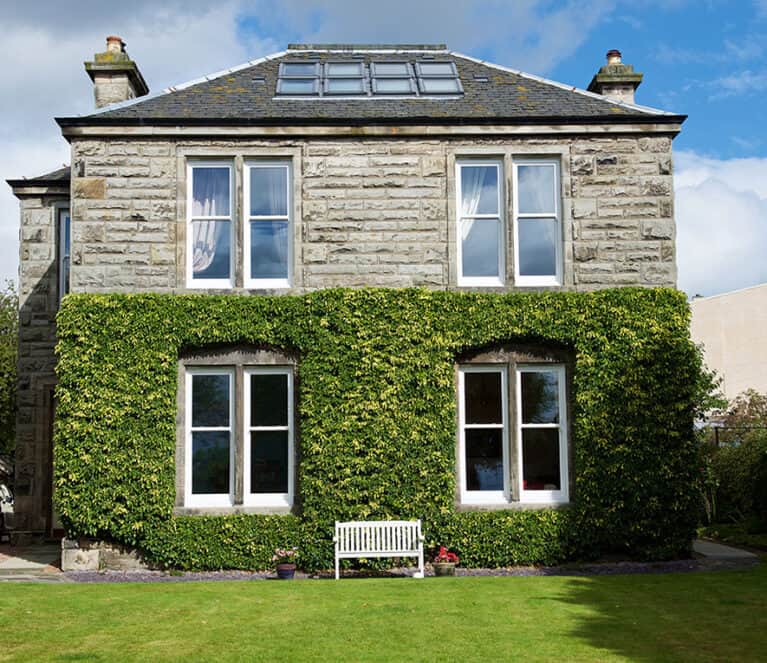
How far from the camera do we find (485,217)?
1565 centimetres

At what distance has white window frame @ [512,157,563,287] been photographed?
15523 millimetres

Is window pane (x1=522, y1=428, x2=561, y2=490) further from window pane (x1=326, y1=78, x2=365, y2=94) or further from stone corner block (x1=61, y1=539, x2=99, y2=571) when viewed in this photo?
stone corner block (x1=61, y1=539, x2=99, y2=571)

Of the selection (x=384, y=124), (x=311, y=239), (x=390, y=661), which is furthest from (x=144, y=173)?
(x=390, y=661)

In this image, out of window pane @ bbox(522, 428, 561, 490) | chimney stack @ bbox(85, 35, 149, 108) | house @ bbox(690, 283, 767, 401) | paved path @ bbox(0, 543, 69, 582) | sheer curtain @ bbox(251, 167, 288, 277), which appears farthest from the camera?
house @ bbox(690, 283, 767, 401)

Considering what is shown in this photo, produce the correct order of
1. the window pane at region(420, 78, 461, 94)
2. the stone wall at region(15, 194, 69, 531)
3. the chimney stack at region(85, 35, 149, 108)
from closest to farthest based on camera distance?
the window pane at region(420, 78, 461, 94)
the chimney stack at region(85, 35, 149, 108)
the stone wall at region(15, 194, 69, 531)

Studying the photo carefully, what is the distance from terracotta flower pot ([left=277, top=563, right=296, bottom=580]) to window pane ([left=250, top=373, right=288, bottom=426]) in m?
2.39

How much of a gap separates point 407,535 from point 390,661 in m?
5.83

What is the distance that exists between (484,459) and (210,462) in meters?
4.61

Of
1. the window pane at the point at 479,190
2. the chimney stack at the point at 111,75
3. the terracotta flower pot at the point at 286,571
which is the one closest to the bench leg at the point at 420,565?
the terracotta flower pot at the point at 286,571

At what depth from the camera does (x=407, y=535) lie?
14.3m

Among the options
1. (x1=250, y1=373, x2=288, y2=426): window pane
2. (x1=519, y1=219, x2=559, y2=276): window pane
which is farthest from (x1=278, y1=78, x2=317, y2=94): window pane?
(x1=250, y1=373, x2=288, y2=426): window pane

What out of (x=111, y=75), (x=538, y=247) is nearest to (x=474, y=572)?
(x=538, y=247)

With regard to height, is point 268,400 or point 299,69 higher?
point 299,69

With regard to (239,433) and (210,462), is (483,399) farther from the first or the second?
(210,462)
